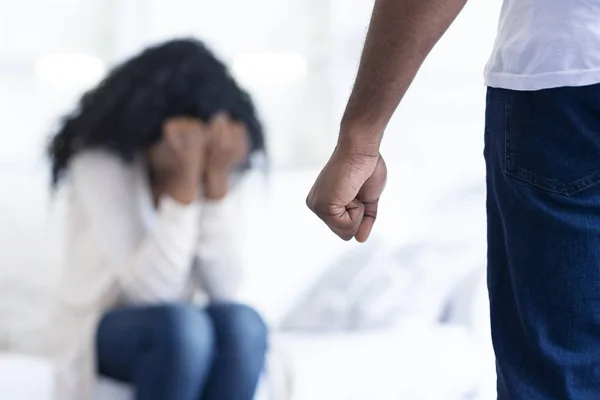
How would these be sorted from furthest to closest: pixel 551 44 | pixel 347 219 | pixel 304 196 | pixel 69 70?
pixel 69 70, pixel 304 196, pixel 347 219, pixel 551 44

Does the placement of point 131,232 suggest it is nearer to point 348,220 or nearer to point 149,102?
point 149,102

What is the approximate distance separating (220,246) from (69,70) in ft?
3.27

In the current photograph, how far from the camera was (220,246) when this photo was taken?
1.79 m

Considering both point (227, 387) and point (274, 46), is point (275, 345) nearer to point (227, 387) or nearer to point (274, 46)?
point (227, 387)

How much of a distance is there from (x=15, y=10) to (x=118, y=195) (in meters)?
0.99

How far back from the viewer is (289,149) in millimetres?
2619

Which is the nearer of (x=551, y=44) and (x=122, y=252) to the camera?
(x=551, y=44)

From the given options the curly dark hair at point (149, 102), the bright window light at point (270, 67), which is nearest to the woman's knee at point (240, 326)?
the curly dark hair at point (149, 102)

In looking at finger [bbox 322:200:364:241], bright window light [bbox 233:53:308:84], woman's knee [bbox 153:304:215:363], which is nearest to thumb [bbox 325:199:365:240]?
finger [bbox 322:200:364:241]

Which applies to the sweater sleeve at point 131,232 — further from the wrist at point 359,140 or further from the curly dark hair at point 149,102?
the wrist at point 359,140

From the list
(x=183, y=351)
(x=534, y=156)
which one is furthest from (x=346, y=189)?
(x=183, y=351)

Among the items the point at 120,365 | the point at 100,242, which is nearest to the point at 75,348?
the point at 120,365

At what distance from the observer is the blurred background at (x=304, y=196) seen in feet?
6.19

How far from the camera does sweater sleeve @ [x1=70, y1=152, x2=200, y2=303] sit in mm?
1694
